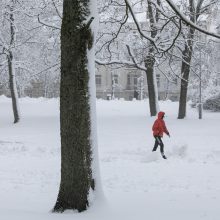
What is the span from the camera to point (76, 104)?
748 cm

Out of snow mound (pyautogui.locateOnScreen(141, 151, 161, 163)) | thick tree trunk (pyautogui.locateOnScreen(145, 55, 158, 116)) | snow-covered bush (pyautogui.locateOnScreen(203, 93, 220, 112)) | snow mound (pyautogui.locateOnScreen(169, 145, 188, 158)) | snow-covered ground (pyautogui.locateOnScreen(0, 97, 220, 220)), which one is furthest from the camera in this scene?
snow-covered bush (pyautogui.locateOnScreen(203, 93, 220, 112))

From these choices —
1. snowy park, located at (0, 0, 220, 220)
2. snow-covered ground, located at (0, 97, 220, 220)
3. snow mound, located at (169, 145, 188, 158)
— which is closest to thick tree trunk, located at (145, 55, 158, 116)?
snowy park, located at (0, 0, 220, 220)

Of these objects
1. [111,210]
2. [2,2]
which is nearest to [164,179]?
[111,210]

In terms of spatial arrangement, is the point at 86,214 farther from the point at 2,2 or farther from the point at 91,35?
the point at 2,2

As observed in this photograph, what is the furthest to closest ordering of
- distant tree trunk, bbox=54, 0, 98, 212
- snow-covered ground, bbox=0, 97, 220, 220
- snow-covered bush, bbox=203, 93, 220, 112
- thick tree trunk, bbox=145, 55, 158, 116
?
snow-covered bush, bbox=203, 93, 220, 112, thick tree trunk, bbox=145, 55, 158, 116, snow-covered ground, bbox=0, 97, 220, 220, distant tree trunk, bbox=54, 0, 98, 212

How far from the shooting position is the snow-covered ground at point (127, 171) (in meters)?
7.96

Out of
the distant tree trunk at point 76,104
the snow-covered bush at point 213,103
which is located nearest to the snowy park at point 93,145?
the distant tree trunk at point 76,104

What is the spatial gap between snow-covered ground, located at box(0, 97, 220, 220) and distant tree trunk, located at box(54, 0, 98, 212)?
0.45m

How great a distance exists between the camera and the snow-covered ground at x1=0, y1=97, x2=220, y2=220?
796 cm

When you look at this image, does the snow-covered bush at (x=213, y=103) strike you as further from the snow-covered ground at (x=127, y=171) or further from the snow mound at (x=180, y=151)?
the snow mound at (x=180, y=151)

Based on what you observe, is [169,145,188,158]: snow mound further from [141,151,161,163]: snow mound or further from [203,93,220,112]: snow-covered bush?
[203,93,220,112]: snow-covered bush

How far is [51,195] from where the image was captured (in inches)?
404

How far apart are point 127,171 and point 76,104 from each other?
6969mm

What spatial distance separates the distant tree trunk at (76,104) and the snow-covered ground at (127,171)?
1.48ft
